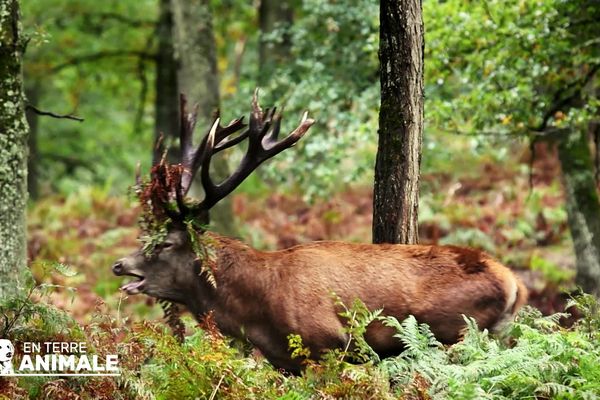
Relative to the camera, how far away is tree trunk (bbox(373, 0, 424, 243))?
283 inches

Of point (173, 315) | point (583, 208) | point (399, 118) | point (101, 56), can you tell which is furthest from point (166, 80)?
point (399, 118)

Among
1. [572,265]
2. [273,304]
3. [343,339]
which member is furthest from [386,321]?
[572,265]

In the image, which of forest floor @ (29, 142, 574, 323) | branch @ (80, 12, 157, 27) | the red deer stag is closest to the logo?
the red deer stag

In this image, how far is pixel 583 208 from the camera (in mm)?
12148

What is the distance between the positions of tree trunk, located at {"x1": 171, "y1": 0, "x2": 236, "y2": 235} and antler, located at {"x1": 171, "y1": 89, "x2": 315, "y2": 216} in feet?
20.0

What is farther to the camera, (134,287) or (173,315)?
(173,315)

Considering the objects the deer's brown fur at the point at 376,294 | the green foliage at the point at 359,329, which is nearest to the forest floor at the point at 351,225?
the deer's brown fur at the point at 376,294

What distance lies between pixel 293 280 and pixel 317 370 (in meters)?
1.36

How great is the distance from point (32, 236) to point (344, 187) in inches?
244

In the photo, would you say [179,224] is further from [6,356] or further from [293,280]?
[6,356]

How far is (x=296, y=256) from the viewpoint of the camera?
7.71 meters

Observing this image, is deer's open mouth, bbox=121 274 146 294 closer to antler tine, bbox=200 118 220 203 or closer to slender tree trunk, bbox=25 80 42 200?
antler tine, bbox=200 118 220 203

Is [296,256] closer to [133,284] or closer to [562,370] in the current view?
→ [133,284]

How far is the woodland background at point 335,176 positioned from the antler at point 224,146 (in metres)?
0.67
